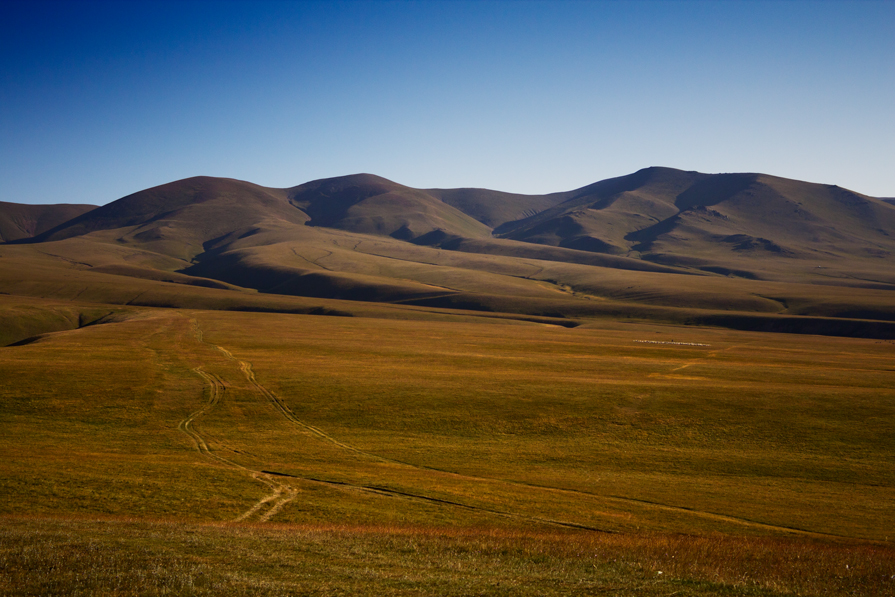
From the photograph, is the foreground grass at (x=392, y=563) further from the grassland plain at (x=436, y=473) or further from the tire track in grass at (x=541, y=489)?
the tire track in grass at (x=541, y=489)

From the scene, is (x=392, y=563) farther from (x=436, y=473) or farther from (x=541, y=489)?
(x=436, y=473)

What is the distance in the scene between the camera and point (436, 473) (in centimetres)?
3934

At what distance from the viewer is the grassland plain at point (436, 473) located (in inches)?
685

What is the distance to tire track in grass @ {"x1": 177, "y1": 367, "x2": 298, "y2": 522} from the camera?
96.8 ft

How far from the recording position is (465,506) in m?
31.9

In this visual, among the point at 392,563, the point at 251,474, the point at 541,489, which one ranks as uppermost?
the point at 392,563

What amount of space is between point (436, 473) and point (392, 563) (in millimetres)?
21268

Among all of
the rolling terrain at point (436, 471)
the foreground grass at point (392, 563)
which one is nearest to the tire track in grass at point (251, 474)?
the rolling terrain at point (436, 471)

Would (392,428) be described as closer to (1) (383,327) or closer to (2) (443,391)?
(2) (443,391)

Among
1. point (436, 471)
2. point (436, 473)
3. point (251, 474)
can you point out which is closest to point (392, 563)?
point (251, 474)

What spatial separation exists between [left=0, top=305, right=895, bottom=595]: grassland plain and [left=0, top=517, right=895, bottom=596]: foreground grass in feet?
0.38

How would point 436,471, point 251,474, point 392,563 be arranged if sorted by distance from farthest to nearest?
point 436,471
point 251,474
point 392,563

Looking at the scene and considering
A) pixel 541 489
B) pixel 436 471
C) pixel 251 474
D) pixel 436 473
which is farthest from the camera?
pixel 436 471

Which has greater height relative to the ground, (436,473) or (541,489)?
(541,489)
